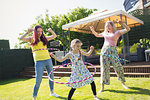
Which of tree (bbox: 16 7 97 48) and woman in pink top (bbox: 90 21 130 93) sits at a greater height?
tree (bbox: 16 7 97 48)

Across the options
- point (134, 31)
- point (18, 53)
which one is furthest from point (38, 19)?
point (134, 31)

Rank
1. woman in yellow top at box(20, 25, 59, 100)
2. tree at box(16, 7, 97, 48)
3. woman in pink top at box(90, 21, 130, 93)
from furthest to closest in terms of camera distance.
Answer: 1. tree at box(16, 7, 97, 48)
2. woman in pink top at box(90, 21, 130, 93)
3. woman in yellow top at box(20, 25, 59, 100)

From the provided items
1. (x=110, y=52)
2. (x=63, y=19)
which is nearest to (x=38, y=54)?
(x=110, y=52)

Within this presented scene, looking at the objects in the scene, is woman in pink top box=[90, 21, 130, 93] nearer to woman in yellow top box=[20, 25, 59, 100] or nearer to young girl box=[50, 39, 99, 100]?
young girl box=[50, 39, 99, 100]

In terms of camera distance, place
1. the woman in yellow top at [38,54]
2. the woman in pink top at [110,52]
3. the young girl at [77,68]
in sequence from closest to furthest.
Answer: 1. the young girl at [77,68]
2. the woman in yellow top at [38,54]
3. the woman in pink top at [110,52]

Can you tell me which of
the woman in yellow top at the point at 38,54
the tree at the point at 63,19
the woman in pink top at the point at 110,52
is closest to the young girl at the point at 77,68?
the woman in yellow top at the point at 38,54

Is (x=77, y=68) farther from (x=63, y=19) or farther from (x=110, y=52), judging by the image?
(x=63, y=19)

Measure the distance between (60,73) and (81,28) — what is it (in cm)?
344

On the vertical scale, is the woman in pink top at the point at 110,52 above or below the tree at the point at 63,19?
below

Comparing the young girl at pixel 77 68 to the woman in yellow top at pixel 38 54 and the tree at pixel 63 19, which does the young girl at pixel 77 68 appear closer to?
the woman in yellow top at pixel 38 54

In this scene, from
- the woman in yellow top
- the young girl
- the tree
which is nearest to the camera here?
the young girl

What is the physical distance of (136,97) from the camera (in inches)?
106

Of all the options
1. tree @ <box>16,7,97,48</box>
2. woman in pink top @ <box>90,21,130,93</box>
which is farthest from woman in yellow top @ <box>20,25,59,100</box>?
tree @ <box>16,7,97,48</box>

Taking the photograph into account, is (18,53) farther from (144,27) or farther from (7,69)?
(144,27)
